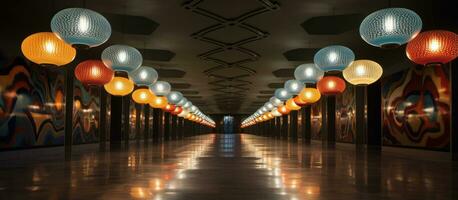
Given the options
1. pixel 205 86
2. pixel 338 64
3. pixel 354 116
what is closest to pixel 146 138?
pixel 205 86

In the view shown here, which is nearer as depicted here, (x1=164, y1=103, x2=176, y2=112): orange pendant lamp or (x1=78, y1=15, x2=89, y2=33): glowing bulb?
(x1=78, y1=15, x2=89, y2=33): glowing bulb

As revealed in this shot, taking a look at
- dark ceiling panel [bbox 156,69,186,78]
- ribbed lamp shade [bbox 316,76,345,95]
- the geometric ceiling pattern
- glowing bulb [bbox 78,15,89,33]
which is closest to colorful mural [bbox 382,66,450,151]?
ribbed lamp shade [bbox 316,76,345,95]

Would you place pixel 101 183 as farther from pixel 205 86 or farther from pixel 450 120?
pixel 205 86

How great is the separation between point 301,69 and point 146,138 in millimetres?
19702

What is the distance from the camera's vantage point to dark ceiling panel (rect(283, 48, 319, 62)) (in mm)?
Result: 13039

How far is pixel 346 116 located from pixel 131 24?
1193 centimetres

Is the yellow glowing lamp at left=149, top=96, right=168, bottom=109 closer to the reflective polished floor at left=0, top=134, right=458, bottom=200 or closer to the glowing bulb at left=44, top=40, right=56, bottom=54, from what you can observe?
the reflective polished floor at left=0, top=134, right=458, bottom=200

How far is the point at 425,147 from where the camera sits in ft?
38.2

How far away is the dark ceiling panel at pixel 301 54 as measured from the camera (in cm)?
1304

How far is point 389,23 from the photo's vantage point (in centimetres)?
559

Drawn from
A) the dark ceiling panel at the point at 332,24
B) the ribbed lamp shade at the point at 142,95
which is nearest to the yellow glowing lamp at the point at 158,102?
the ribbed lamp shade at the point at 142,95

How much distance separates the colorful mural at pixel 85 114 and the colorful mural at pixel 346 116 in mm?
10184

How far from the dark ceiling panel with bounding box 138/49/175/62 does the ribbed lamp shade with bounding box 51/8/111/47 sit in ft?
25.1

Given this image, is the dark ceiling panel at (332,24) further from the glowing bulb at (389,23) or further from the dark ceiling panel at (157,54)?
the dark ceiling panel at (157,54)
